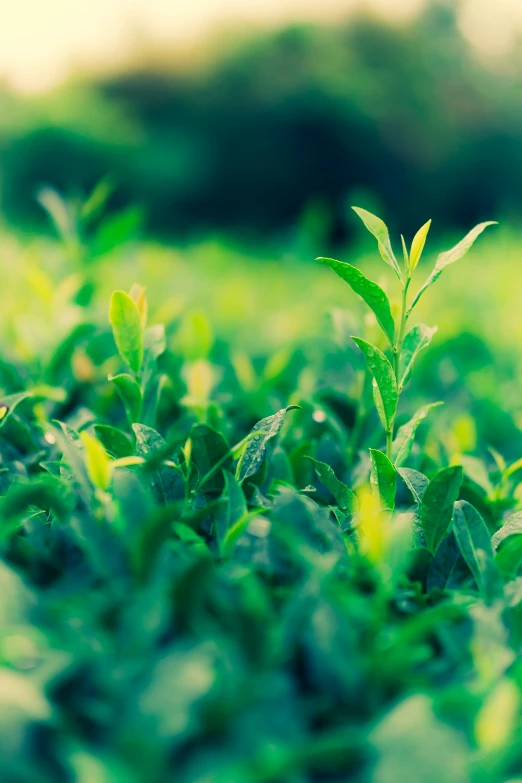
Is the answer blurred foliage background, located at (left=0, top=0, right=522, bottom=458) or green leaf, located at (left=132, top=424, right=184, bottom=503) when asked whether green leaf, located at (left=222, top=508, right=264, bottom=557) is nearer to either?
green leaf, located at (left=132, top=424, right=184, bottom=503)

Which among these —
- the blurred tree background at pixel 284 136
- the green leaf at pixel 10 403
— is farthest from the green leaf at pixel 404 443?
the blurred tree background at pixel 284 136

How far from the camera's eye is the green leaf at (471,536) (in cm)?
125

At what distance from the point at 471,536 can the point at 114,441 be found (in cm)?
72

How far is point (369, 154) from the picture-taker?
37.4ft

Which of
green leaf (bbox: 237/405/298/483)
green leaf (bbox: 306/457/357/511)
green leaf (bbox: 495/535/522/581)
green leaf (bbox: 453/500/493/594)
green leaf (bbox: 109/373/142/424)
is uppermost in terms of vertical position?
green leaf (bbox: 109/373/142/424)

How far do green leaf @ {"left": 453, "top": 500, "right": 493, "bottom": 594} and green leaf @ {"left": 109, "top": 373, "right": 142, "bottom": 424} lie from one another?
699mm

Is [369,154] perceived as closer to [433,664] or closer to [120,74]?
[120,74]

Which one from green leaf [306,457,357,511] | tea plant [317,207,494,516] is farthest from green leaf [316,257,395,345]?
green leaf [306,457,357,511]

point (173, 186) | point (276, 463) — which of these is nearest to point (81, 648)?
point (276, 463)

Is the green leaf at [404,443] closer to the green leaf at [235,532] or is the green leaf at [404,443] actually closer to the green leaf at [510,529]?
the green leaf at [510,529]

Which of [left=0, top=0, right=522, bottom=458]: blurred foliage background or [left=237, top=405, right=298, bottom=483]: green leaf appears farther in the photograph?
[left=0, top=0, right=522, bottom=458]: blurred foliage background

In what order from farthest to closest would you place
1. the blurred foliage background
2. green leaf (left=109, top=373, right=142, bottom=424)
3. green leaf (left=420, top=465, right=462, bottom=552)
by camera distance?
the blurred foliage background → green leaf (left=109, top=373, right=142, bottom=424) → green leaf (left=420, top=465, right=462, bottom=552)

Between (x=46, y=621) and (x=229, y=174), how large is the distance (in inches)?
419

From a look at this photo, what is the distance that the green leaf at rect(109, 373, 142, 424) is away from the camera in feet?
4.95
